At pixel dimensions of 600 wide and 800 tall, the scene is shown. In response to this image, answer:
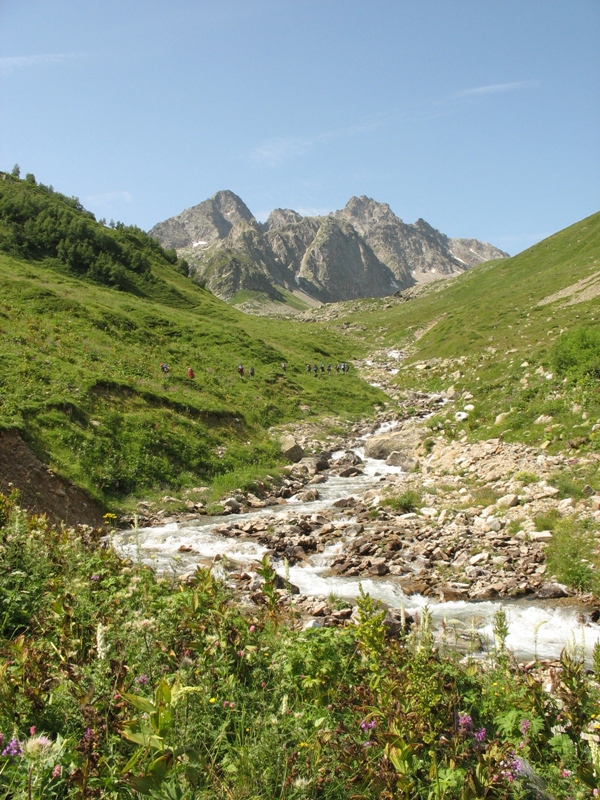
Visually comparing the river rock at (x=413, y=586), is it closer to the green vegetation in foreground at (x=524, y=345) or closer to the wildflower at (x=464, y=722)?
the wildflower at (x=464, y=722)

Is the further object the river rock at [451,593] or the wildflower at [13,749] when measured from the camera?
the river rock at [451,593]

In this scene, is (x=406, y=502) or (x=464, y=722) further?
(x=406, y=502)

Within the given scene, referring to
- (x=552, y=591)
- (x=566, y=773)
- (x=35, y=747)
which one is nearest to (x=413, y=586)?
(x=552, y=591)

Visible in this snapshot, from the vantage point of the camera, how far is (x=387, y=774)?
131 inches

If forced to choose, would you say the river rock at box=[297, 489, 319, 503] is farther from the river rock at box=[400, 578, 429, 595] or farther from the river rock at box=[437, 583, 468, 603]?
the river rock at box=[437, 583, 468, 603]

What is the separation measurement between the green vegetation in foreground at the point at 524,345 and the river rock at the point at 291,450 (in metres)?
7.25

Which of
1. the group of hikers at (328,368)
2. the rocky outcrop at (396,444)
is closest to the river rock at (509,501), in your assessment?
the rocky outcrop at (396,444)

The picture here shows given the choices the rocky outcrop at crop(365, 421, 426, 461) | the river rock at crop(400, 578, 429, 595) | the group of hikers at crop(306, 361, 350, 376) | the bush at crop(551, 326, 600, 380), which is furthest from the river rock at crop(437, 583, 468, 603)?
the group of hikers at crop(306, 361, 350, 376)

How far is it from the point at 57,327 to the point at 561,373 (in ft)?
93.6

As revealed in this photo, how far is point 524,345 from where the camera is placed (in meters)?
36.5

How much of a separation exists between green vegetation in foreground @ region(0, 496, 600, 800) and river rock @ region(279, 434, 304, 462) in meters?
19.8

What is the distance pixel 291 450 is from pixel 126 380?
30.2 feet

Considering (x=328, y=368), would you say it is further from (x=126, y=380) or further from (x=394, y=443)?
(x=126, y=380)

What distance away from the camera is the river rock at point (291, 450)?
1010 inches
